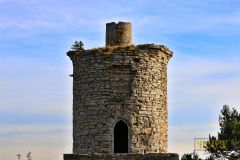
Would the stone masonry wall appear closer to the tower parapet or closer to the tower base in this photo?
the tower base

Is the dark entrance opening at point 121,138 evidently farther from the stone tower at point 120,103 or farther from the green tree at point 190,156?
the green tree at point 190,156

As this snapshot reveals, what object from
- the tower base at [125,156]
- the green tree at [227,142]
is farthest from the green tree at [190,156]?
the tower base at [125,156]

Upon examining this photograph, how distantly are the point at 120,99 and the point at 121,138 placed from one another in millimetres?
1067

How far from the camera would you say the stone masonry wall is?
1547 cm

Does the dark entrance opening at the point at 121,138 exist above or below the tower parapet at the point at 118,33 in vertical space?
below

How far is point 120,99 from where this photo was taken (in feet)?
50.8

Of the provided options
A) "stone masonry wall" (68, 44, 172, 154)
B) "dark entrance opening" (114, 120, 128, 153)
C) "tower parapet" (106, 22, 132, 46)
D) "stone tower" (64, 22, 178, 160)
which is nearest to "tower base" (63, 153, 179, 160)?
"stone tower" (64, 22, 178, 160)

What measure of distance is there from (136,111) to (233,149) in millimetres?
14762

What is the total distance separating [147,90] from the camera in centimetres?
1570

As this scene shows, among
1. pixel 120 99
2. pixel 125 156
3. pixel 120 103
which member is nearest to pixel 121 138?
pixel 125 156

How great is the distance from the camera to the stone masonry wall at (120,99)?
15.5 metres

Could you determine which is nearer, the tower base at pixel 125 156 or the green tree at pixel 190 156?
the tower base at pixel 125 156

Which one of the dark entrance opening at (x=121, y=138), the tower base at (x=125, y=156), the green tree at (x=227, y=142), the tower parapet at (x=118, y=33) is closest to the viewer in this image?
the tower base at (x=125, y=156)

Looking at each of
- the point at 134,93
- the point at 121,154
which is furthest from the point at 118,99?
the point at 121,154
